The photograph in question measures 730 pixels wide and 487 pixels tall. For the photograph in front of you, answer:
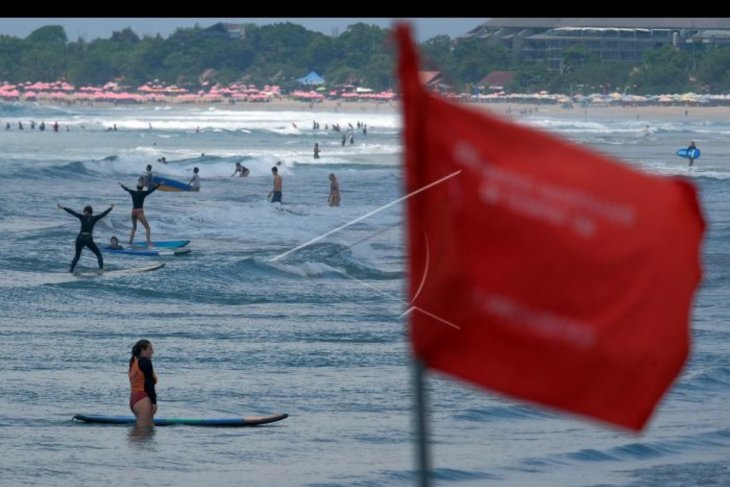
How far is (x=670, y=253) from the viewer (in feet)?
16.7

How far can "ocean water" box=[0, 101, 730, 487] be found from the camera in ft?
49.5

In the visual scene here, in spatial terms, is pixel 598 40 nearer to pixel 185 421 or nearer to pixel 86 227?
pixel 86 227

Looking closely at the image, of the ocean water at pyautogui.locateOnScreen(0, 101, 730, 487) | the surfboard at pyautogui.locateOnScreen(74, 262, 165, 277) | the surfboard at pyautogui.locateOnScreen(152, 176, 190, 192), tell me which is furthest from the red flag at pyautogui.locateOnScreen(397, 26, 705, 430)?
the surfboard at pyautogui.locateOnScreen(152, 176, 190, 192)

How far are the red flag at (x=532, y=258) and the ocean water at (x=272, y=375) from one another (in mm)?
905

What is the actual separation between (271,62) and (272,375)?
16075cm

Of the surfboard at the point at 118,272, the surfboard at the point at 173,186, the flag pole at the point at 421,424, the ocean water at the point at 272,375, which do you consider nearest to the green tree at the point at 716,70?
the surfboard at the point at 173,186

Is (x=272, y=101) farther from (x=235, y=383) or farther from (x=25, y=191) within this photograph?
(x=235, y=383)

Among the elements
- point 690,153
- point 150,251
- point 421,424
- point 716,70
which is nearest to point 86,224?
point 150,251

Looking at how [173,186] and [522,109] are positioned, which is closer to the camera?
[173,186]

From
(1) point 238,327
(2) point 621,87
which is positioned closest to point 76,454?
(1) point 238,327

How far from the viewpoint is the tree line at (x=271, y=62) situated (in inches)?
6417

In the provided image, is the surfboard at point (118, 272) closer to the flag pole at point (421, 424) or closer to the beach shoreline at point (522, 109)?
the flag pole at point (421, 424)

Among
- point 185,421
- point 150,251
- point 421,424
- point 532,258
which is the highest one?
point 532,258

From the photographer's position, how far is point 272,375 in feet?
67.8
